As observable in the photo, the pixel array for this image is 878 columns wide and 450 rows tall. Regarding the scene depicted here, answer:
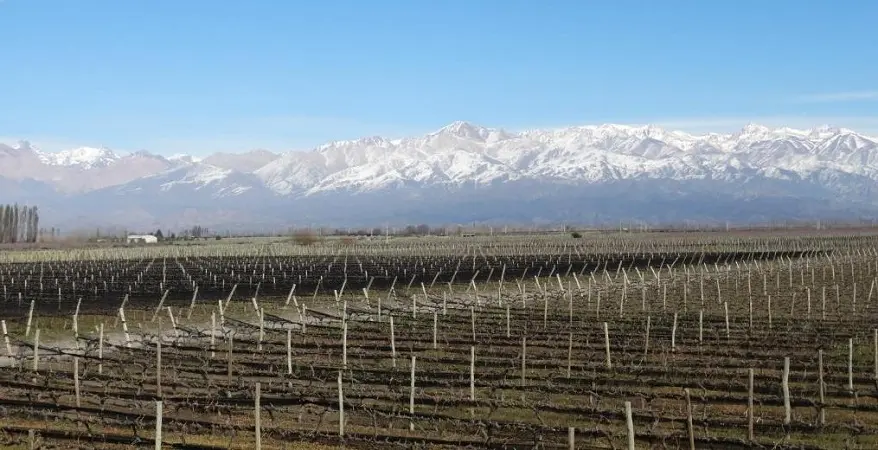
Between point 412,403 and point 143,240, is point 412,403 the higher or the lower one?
the lower one

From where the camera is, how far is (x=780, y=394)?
18750 mm

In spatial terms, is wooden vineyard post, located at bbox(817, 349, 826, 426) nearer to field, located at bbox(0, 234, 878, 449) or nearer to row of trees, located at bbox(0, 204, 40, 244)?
field, located at bbox(0, 234, 878, 449)

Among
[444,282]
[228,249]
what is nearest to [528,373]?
[444,282]

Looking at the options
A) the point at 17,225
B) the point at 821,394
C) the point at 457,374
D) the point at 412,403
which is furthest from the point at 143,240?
the point at 821,394

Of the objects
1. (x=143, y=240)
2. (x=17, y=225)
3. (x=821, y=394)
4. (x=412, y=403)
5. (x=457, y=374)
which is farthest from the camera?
(x=17, y=225)

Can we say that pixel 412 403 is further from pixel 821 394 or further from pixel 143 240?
pixel 143 240

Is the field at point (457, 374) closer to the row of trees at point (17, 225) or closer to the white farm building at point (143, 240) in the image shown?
the white farm building at point (143, 240)

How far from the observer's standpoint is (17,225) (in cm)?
14038

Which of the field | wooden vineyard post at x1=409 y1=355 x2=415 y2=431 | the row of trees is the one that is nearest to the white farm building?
the row of trees

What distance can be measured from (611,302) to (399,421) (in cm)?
2108

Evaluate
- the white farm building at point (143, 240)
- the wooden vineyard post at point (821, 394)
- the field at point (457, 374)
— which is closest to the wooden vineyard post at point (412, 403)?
the field at point (457, 374)

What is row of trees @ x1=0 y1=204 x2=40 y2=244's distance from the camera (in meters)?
136

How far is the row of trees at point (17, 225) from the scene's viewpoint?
13650 centimetres

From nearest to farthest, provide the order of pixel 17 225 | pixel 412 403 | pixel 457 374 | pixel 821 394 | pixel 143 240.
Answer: pixel 821 394 < pixel 412 403 < pixel 457 374 < pixel 143 240 < pixel 17 225
